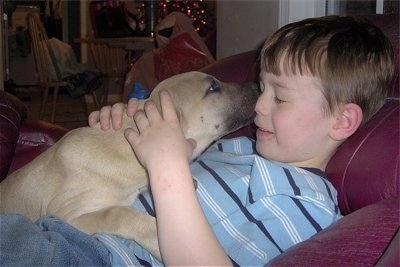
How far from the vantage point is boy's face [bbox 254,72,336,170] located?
1.16 metres

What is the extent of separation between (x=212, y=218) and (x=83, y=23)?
26.5 feet

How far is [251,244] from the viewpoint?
1027mm

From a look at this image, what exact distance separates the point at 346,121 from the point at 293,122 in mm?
120

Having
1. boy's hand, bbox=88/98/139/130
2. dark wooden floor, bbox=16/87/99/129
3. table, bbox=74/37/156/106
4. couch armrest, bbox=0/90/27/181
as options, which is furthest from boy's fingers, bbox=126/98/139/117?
table, bbox=74/37/156/106

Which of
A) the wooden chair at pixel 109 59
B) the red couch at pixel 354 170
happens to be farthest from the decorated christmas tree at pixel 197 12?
the red couch at pixel 354 170

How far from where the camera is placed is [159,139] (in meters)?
1.00

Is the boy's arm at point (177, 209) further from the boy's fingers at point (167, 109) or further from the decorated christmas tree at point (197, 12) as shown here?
the decorated christmas tree at point (197, 12)

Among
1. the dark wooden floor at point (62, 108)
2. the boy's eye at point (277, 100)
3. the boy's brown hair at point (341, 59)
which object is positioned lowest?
the dark wooden floor at point (62, 108)

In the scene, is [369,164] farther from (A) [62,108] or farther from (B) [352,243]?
(A) [62,108]

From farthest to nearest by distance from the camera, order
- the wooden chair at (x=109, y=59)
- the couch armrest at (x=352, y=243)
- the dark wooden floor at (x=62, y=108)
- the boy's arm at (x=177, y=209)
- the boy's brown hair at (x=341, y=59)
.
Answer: the wooden chair at (x=109, y=59), the dark wooden floor at (x=62, y=108), the boy's brown hair at (x=341, y=59), the boy's arm at (x=177, y=209), the couch armrest at (x=352, y=243)

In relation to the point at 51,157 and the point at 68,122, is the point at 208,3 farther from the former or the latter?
the point at 51,157

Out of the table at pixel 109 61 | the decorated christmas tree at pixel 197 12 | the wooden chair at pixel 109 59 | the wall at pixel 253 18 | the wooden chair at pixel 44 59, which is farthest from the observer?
the wooden chair at pixel 109 59

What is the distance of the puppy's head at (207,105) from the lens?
1425 millimetres

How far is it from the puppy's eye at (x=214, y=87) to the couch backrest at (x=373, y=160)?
42 cm
